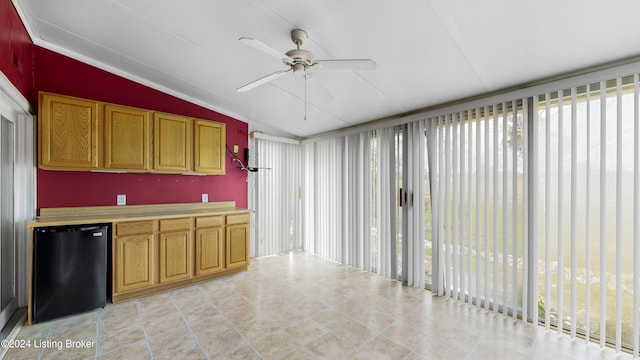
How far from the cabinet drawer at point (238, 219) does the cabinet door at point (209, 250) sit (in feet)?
0.59

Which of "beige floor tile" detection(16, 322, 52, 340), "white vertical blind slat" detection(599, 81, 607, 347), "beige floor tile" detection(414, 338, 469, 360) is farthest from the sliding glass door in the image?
"white vertical blind slat" detection(599, 81, 607, 347)

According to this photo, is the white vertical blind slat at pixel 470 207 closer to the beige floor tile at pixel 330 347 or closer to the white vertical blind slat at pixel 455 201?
the white vertical blind slat at pixel 455 201

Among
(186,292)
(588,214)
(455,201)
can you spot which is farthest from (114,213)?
(588,214)

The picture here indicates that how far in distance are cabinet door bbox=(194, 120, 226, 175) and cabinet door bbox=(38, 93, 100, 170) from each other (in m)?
1.10

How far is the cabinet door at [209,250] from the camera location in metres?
3.59

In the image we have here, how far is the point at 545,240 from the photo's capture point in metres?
2.53

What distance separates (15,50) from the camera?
233cm

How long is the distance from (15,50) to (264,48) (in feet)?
7.61

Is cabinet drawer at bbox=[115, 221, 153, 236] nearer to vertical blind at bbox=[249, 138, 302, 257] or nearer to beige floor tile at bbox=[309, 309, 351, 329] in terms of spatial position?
vertical blind at bbox=[249, 138, 302, 257]

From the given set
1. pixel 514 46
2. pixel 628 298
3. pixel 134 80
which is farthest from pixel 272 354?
pixel 134 80

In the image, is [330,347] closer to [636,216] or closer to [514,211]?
[514,211]

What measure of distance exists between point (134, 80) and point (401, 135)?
3628mm

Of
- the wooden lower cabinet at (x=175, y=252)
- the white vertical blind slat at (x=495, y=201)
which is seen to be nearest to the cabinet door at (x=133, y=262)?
the wooden lower cabinet at (x=175, y=252)

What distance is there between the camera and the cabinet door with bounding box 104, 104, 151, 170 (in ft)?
10.2
